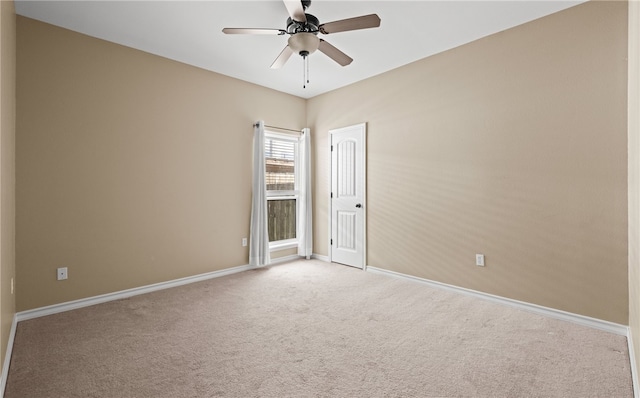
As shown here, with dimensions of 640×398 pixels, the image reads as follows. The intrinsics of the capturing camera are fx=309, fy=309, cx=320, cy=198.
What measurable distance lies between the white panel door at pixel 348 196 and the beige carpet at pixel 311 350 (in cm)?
131

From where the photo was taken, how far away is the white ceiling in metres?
2.69

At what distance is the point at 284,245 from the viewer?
508 cm

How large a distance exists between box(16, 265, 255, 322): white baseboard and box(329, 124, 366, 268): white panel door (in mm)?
1620

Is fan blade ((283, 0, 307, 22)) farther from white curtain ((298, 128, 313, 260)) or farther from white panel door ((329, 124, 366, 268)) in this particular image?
white curtain ((298, 128, 313, 260))

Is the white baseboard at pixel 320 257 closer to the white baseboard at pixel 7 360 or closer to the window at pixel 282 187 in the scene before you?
the window at pixel 282 187

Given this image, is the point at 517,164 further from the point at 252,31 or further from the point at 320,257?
the point at 320,257

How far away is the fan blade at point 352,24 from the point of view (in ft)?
7.47

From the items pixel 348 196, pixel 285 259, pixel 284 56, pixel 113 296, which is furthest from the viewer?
pixel 285 259

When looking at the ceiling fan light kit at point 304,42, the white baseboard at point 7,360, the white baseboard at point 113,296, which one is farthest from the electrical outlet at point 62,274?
the ceiling fan light kit at point 304,42

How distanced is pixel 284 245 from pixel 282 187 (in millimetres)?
955

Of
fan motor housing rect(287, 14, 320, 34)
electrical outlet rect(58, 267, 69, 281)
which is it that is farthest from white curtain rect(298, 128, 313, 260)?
electrical outlet rect(58, 267, 69, 281)

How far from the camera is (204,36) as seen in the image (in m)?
3.22

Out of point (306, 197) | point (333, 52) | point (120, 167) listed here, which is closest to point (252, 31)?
point (333, 52)

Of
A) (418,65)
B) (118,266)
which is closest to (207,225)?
(118,266)
